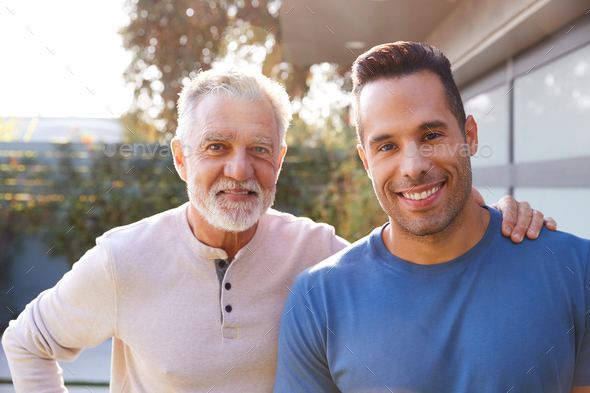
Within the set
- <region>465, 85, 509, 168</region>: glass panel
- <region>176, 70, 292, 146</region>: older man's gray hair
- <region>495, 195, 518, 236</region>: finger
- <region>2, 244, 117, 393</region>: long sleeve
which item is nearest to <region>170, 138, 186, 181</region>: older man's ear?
<region>176, 70, 292, 146</region>: older man's gray hair

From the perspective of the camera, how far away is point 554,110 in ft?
9.77

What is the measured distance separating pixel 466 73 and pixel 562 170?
1.61m

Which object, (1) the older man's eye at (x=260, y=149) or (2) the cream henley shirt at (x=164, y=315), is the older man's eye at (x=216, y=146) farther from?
(2) the cream henley shirt at (x=164, y=315)

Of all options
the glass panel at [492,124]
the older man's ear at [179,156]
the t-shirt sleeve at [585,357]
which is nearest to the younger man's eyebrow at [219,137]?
the older man's ear at [179,156]

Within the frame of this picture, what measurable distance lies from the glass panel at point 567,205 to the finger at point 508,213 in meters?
1.30

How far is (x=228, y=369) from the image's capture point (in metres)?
1.62

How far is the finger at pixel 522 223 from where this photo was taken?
1.44m

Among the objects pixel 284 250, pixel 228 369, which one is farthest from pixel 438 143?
pixel 228 369

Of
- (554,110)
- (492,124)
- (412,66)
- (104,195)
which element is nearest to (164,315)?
(412,66)

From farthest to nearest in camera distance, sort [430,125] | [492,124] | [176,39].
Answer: [176,39] → [492,124] → [430,125]

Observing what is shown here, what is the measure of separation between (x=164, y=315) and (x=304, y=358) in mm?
551

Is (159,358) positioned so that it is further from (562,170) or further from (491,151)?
(491,151)

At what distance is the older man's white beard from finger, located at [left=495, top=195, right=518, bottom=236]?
852 millimetres

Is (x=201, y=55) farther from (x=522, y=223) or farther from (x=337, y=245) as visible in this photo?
(x=522, y=223)
